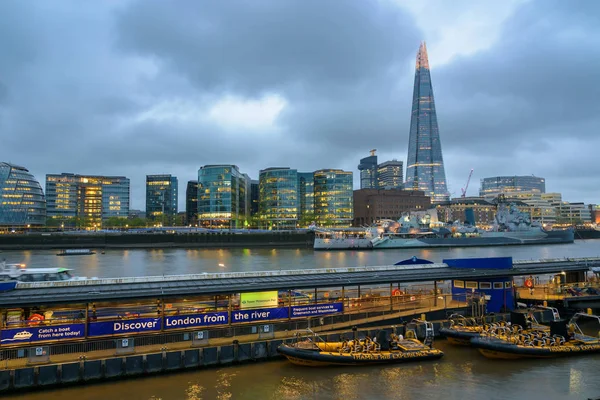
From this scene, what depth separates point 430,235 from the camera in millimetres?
135000

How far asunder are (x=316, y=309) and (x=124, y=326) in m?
11.2

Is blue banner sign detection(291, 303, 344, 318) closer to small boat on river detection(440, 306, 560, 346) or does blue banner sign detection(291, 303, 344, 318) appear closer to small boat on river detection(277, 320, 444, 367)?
small boat on river detection(277, 320, 444, 367)

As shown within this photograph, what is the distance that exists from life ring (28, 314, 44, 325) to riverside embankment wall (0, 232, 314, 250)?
11153 centimetres

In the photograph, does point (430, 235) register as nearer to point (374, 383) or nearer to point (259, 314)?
point (259, 314)

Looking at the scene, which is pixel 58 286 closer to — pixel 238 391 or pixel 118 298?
pixel 118 298

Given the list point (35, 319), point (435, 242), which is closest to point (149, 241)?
point (435, 242)

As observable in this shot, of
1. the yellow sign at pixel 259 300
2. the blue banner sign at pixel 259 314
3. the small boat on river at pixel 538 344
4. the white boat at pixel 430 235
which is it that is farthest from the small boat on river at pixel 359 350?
the white boat at pixel 430 235

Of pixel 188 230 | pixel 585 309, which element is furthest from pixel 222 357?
pixel 188 230

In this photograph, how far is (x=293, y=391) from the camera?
19516 mm

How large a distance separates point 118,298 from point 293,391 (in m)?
10.1

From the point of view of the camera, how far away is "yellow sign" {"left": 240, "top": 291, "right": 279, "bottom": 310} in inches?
990

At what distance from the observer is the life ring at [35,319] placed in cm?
2112

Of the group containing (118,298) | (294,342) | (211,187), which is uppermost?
(211,187)

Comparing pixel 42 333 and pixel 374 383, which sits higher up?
pixel 42 333
